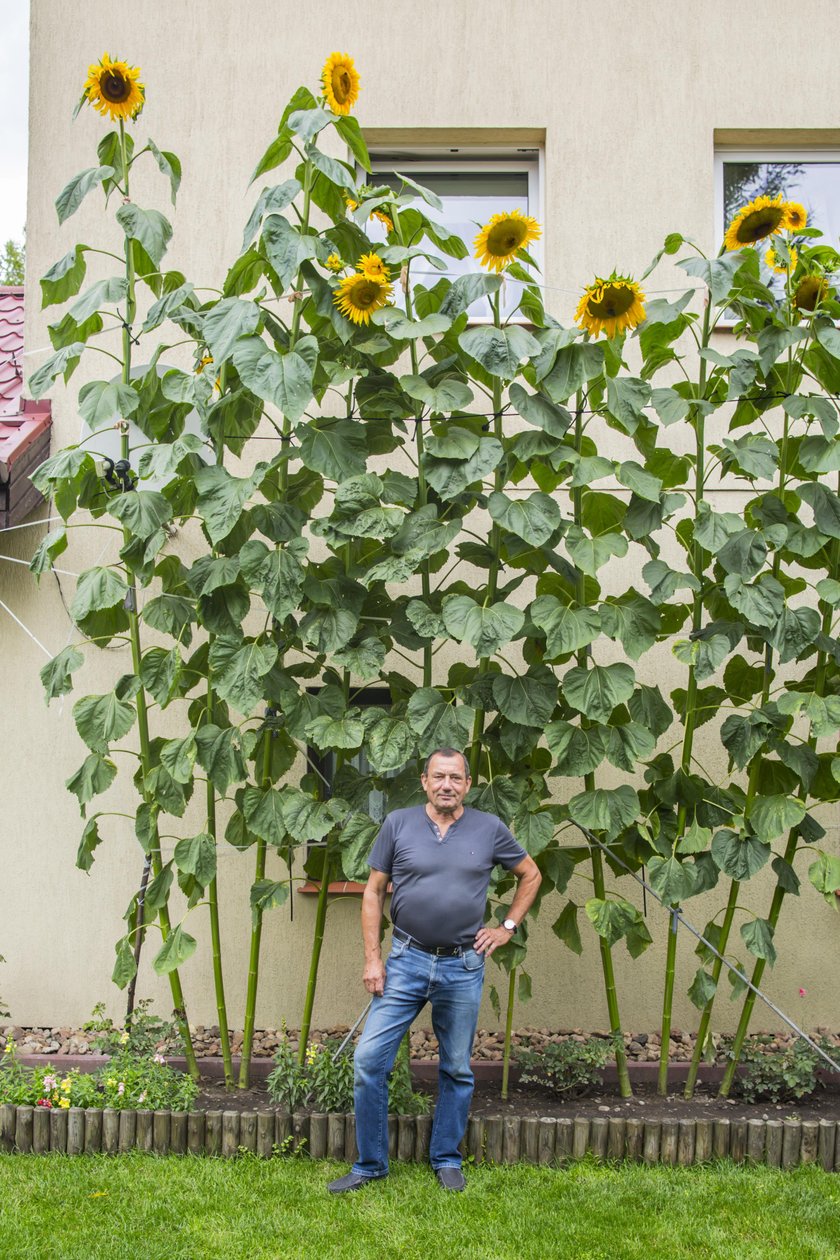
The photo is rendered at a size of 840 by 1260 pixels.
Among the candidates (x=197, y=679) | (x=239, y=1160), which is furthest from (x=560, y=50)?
(x=239, y=1160)

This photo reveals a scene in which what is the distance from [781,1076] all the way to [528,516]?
2285 millimetres

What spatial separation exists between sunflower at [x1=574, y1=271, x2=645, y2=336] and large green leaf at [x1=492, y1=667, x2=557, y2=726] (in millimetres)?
1186

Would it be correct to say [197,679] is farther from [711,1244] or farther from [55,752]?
[711,1244]

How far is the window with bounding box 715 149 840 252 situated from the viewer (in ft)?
18.6

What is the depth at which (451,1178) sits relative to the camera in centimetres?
373

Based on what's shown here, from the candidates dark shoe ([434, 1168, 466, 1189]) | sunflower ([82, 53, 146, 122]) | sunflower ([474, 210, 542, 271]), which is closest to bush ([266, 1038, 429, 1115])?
dark shoe ([434, 1168, 466, 1189])

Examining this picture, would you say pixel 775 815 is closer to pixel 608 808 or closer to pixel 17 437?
pixel 608 808

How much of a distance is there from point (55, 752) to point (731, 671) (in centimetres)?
298

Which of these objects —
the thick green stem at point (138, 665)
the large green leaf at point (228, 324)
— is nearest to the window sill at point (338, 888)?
the thick green stem at point (138, 665)

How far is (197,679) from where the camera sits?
4352 millimetres

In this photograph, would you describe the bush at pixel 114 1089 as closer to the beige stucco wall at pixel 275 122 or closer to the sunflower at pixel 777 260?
the beige stucco wall at pixel 275 122

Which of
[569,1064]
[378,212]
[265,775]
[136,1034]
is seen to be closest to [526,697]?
[265,775]

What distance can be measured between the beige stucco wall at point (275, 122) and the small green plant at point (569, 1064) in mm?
1495

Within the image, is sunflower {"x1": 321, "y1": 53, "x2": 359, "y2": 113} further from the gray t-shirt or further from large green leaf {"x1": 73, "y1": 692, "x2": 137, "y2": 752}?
the gray t-shirt
